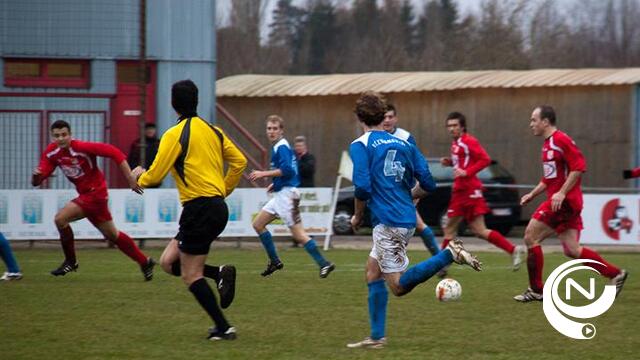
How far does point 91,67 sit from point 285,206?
348 inches

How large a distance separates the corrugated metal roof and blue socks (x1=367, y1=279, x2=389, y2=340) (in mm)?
17230

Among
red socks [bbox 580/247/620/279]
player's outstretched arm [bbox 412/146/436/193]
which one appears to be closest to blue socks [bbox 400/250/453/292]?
player's outstretched arm [bbox 412/146/436/193]

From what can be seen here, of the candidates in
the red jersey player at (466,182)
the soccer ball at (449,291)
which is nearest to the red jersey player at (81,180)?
the red jersey player at (466,182)

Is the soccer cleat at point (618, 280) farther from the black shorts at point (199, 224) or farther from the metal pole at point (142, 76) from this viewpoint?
the metal pole at point (142, 76)

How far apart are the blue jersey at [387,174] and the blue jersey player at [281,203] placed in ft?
16.5

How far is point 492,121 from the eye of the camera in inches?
1085

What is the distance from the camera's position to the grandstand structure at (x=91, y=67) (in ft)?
71.5

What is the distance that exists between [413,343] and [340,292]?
3.49 meters

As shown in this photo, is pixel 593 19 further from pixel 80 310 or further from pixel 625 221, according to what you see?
pixel 80 310

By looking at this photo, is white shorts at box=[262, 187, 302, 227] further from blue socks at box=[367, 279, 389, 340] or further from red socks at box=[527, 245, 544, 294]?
blue socks at box=[367, 279, 389, 340]

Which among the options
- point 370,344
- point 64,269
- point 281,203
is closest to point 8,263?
point 64,269

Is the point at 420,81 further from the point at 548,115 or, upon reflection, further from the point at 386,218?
the point at 386,218

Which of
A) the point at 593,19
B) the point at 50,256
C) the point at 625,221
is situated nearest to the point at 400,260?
the point at 50,256

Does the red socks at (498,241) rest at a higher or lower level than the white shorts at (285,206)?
lower
